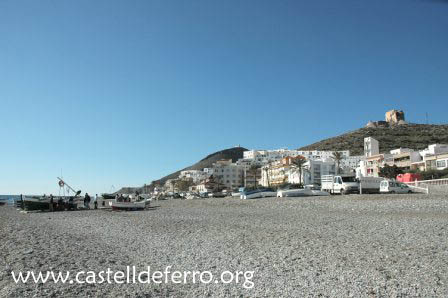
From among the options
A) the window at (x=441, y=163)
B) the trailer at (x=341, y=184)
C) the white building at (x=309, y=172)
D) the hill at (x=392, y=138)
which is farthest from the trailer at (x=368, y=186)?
the hill at (x=392, y=138)

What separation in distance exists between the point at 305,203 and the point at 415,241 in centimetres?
1941

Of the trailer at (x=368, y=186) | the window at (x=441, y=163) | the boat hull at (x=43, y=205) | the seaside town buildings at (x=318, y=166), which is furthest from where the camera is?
the seaside town buildings at (x=318, y=166)

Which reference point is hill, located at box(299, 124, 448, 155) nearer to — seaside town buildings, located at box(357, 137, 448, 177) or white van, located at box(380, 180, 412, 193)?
seaside town buildings, located at box(357, 137, 448, 177)

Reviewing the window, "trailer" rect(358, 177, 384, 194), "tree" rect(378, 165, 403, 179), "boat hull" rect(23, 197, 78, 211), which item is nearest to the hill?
"tree" rect(378, 165, 403, 179)

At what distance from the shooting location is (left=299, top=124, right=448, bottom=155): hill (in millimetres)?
143125

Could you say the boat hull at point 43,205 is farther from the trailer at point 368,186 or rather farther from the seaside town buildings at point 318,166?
the seaside town buildings at point 318,166

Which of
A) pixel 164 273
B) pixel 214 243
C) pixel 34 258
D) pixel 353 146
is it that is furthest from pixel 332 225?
pixel 353 146

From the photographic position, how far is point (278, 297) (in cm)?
674

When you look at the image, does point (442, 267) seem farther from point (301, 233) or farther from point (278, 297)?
point (301, 233)

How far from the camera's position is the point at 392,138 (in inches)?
6299

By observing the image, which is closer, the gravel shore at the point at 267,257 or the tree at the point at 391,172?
the gravel shore at the point at 267,257

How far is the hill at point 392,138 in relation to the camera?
470 ft

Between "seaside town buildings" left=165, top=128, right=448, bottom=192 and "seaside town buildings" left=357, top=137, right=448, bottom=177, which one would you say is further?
"seaside town buildings" left=165, top=128, right=448, bottom=192

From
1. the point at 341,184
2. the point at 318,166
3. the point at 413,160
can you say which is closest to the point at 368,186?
the point at 341,184
